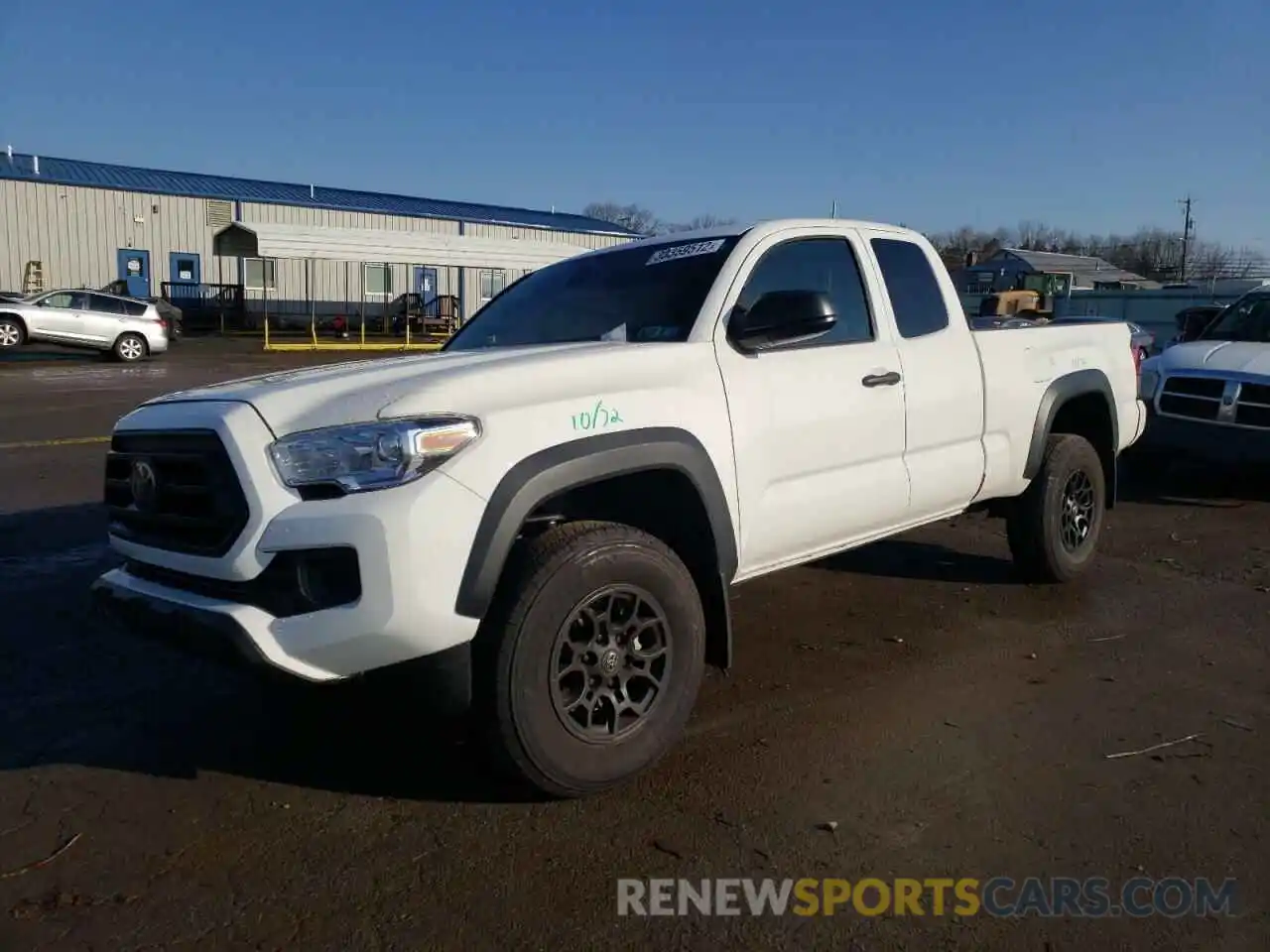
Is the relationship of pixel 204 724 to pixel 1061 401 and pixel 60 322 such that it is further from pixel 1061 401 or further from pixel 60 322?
pixel 60 322

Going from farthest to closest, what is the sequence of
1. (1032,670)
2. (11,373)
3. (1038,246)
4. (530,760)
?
(1038,246) < (11,373) < (1032,670) < (530,760)

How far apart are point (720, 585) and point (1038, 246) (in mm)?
115447

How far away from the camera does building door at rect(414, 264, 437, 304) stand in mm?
41094

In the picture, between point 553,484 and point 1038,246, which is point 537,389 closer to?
Answer: point 553,484

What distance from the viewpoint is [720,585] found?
12.1 feet

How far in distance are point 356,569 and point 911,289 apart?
10.4 ft

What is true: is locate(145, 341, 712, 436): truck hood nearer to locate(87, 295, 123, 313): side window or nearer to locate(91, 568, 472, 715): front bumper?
locate(91, 568, 472, 715): front bumper

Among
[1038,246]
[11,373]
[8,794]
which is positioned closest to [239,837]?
[8,794]

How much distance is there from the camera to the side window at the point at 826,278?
168 inches

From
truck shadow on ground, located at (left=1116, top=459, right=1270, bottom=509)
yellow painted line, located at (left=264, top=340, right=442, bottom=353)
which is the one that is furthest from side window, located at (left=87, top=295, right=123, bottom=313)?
truck shadow on ground, located at (left=1116, top=459, right=1270, bottom=509)

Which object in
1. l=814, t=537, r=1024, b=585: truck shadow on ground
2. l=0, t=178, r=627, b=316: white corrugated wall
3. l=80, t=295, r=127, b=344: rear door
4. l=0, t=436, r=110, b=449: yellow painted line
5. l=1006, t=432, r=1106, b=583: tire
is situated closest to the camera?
l=1006, t=432, r=1106, b=583: tire

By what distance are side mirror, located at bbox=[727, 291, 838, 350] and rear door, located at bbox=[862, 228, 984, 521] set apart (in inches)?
39.4

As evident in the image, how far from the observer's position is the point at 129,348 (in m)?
25.5

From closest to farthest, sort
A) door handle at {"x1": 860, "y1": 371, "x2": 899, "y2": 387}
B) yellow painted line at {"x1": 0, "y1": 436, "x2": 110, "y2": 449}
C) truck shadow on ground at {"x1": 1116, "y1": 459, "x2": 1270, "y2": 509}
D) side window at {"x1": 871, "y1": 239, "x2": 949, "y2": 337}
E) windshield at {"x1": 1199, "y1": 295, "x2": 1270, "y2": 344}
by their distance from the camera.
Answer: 1. door handle at {"x1": 860, "y1": 371, "x2": 899, "y2": 387}
2. side window at {"x1": 871, "y1": 239, "x2": 949, "y2": 337}
3. truck shadow on ground at {"x1": 1116, "y1": 459, "x2": 1270, "y2": 509}
4. windshield at {"x1": 1199, "y1": 295, "x2": 1270, "y2": 344}
5. yellow painted line at {"x1": 0, "y1": 436, "x2": 110, "y2": 449}
